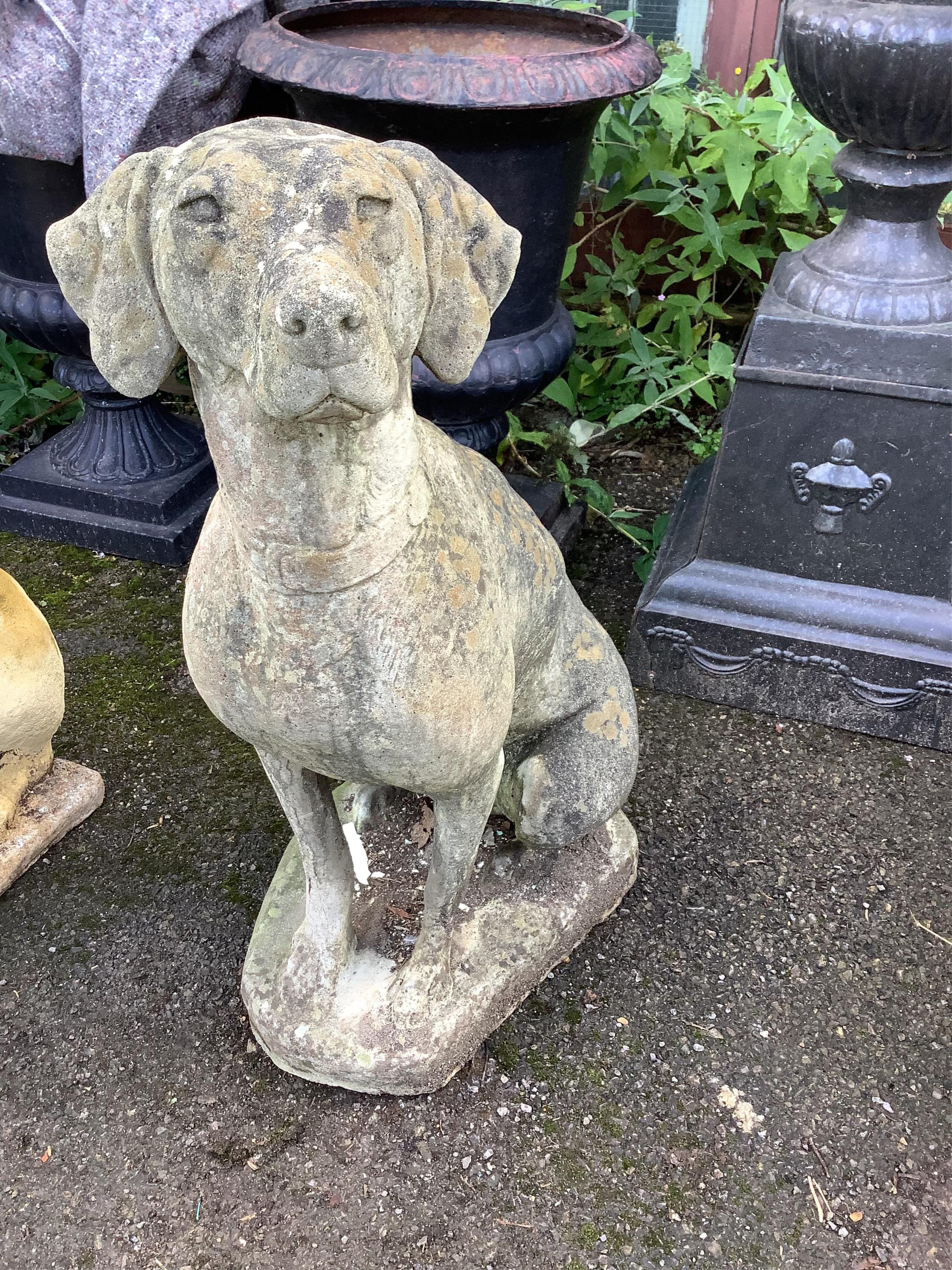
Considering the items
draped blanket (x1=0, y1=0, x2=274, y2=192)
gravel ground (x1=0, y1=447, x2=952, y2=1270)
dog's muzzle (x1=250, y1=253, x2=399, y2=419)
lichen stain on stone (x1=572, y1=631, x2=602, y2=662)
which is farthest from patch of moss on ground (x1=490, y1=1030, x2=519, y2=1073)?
draped blanket (x1=0, y1=0, x2=274, y2=192)

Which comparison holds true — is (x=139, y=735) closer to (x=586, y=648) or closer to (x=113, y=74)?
(x=586, y=648)

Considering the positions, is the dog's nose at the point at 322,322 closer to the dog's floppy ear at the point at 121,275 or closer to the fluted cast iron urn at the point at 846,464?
the dog's floppy ear at the point at 121,275

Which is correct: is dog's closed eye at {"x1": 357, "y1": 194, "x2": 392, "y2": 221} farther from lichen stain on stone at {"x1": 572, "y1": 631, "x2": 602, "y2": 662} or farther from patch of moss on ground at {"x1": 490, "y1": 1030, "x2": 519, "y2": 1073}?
patch of moss on ground at {"x1": 490, "y1": 1030, "x2": 519, "y2": 1073}

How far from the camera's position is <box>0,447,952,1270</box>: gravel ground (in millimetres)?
1604

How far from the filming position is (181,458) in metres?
3.21

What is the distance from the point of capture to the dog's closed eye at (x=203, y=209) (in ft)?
3.33

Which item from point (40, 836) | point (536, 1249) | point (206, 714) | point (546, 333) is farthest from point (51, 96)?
point (536, 1249)

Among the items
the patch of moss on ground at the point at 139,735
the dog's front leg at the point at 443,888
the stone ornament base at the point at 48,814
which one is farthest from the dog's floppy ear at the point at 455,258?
the stone ornament base at the point at 48,814

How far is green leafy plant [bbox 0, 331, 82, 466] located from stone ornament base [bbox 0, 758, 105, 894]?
64.0 inches

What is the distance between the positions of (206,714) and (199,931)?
633 millimetres

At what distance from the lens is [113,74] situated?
242cm

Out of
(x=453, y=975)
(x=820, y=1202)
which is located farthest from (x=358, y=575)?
(x=820, y=1202)

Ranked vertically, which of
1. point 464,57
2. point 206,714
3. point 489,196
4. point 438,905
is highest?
point 464,57

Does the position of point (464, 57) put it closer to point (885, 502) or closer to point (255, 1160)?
point (885, 502)
